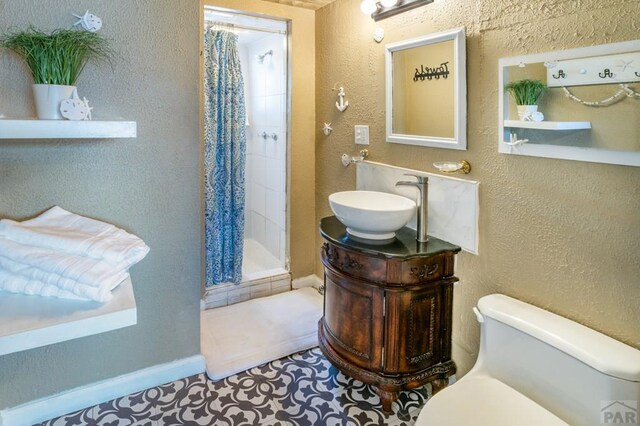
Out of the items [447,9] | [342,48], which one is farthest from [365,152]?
[447,9]

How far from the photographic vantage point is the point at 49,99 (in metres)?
1.49

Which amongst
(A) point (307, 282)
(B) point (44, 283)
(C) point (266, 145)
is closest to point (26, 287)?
(B) point (44, 283)

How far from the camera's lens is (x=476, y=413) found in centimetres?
134

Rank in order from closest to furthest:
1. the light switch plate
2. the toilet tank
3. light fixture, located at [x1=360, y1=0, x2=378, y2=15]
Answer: the toilet tank, light fixture, located at [x1=360, y1=0, x2=378, y2=15], the light switch plate

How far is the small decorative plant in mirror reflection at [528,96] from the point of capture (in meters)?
1.55

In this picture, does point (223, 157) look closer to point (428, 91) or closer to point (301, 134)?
point (301, 134)

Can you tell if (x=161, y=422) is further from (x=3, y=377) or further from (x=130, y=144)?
(x=130, y=144)

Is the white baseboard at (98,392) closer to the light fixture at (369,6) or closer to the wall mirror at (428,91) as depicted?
the wall mirror at (428,91)

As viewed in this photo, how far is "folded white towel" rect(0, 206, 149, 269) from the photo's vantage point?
1.39m

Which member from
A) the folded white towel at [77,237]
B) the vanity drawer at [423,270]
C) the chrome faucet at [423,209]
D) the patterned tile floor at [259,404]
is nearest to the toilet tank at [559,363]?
the vanity drawer at [423,270]

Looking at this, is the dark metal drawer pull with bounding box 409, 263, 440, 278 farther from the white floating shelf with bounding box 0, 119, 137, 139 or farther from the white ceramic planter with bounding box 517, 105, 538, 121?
the white floating shelf with bounding box 0, 119, 137, 139

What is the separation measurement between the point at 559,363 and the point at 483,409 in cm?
30

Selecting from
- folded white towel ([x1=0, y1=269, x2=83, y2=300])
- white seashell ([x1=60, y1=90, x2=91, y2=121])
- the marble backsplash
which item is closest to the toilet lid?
the marble backsplash

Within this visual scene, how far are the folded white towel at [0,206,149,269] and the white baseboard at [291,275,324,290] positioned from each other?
1770 mm
